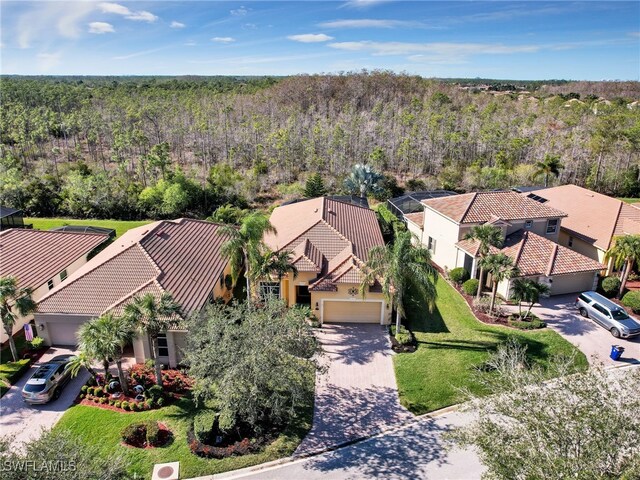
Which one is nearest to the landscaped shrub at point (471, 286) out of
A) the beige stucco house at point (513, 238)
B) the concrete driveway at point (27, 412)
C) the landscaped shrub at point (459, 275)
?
the landscaped shrub at point (459, 275)

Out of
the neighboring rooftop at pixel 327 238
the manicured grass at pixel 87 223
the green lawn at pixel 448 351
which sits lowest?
the manicured grass at pixel 87 223

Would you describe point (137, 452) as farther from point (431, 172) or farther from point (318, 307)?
point (431, 172)

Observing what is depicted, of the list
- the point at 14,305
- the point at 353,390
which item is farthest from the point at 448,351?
the point at 14,305

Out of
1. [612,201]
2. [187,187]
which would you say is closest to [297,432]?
[612,201]

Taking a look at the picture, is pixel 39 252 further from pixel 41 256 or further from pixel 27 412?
pixel 27 412

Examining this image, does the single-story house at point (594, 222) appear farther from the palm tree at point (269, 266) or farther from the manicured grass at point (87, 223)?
the manicured grass at point (87, 223)

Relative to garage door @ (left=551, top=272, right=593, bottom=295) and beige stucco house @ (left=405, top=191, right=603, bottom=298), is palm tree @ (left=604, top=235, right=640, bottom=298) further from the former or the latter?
garage door @ (left=551, top=272, right=593, bottom=295)
